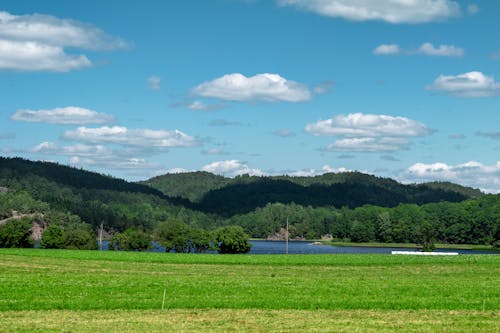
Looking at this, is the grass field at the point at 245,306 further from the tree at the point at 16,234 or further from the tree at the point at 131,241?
the tree at the point at 131,241

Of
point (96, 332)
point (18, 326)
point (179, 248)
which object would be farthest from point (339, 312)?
point (179, 248)

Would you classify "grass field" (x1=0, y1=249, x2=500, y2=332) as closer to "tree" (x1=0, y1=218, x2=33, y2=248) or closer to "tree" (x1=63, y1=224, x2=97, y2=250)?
"tree" (x1=0, y1=218, x2=33, y2=248)

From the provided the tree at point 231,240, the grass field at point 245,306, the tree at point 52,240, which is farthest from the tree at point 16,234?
the grass field at point 245,306

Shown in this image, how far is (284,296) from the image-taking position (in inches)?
1437

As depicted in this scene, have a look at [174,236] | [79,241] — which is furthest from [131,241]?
[174,236]

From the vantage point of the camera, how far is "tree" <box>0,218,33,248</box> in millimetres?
119750

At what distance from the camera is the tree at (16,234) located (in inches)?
4715

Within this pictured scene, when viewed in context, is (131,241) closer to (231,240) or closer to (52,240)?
(52,240)

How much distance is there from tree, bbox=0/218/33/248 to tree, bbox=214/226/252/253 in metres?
34.6

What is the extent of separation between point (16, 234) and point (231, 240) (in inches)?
1525

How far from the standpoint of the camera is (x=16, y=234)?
120 metres

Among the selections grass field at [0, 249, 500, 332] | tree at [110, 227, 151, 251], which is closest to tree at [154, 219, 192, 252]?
tree at [110, 227, 151, 251]

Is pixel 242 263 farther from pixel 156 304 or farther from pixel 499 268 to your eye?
pixel 156 304

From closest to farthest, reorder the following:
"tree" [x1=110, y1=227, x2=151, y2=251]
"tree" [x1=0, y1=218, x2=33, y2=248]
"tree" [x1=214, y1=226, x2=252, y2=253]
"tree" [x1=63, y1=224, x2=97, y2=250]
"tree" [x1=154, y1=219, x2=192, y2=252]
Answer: "tree" [x1=0, y1=218, x2=33, y2=248] < "tree" [x1=63, y1=224, x2=97, y2=250] < "tree" [x1=110, y1=227, x2=151, y2=251] < "tree" [x1=214, y1=226, x2=252, y2=253] < "tree" [x1=154, y1=219, x2=192, y2=252]
